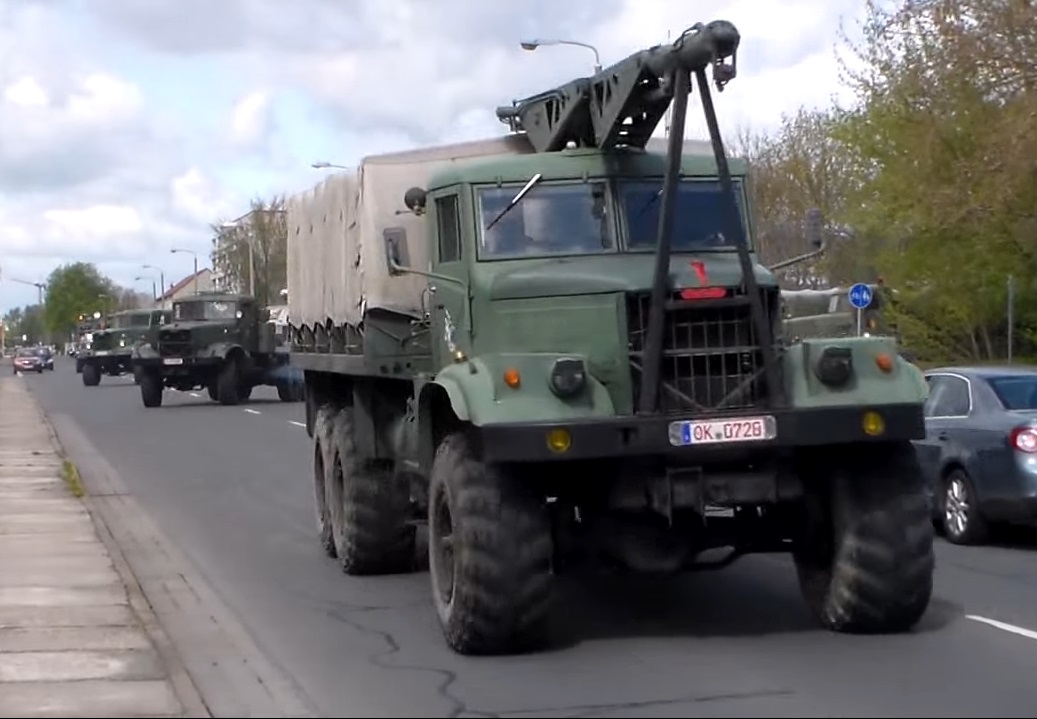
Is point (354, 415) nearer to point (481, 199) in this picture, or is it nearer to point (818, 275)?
point (481, 199)

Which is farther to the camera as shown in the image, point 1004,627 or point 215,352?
point 215,352

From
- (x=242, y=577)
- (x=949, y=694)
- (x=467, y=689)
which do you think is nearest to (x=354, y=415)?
(x=242, y=577)

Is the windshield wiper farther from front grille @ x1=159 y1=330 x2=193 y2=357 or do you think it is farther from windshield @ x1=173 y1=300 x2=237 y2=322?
windshield @ x1=173 y1=300 x2=237 y2=322

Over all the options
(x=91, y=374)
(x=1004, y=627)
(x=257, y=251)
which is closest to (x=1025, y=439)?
(x=1004, y=627)

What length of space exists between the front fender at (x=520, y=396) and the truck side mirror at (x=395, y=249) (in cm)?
140

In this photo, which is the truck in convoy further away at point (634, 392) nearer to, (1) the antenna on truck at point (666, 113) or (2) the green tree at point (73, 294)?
(1) the antenna on truck at point (666, 113)

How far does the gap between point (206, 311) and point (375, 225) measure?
3195cm

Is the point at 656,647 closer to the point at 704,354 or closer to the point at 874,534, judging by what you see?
the point at 874,534

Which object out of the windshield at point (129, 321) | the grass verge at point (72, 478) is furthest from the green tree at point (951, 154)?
the windshield at point (129, 321)

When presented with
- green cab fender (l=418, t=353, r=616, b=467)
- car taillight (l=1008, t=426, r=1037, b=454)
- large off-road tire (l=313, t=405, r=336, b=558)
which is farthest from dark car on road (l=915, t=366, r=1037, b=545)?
green cab fender (l=418, t=353, r=616, b=467)

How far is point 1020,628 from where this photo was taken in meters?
10.8

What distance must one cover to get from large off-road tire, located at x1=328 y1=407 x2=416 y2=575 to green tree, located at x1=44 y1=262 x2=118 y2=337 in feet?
548

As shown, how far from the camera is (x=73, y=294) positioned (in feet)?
598

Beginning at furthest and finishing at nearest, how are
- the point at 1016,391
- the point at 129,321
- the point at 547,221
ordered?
the point at 129,321 < the point at 1016,391 < the point at 547,221
